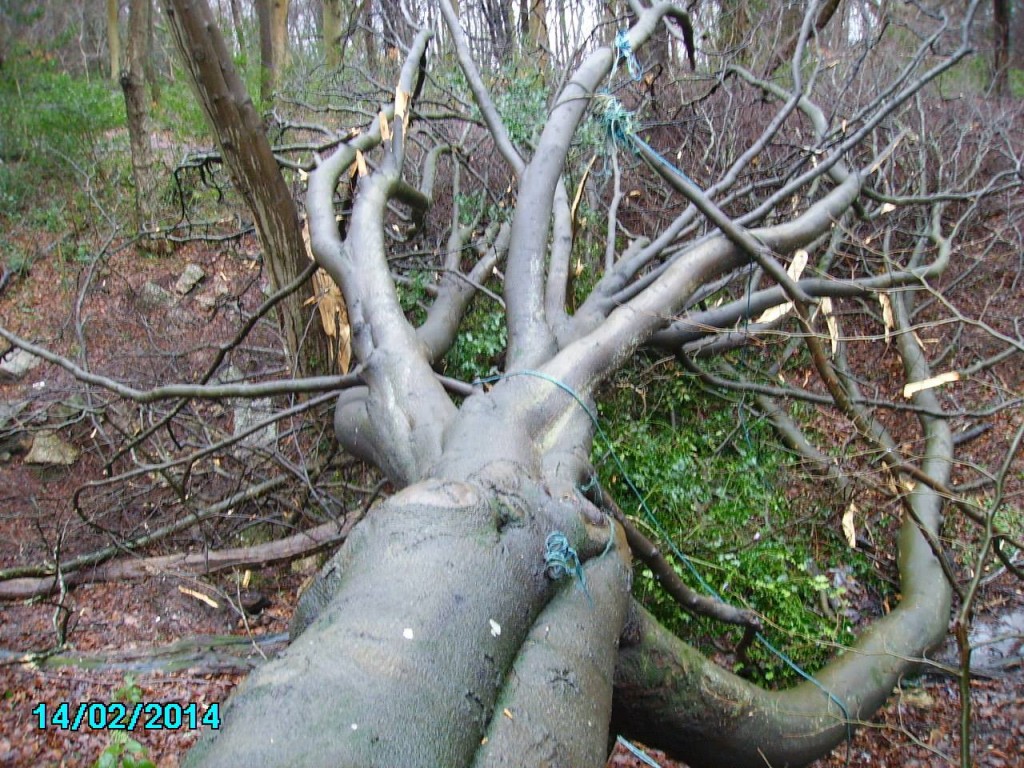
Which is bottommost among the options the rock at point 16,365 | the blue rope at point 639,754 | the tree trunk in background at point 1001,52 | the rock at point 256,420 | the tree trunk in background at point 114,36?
the blue rope at point 639,754

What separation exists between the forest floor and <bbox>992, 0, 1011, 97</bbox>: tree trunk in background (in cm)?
751

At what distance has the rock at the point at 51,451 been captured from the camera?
20.9 feet

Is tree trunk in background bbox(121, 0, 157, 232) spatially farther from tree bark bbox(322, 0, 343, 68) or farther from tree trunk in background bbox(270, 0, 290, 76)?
tree bark bbox(322, 0, 343, 68)

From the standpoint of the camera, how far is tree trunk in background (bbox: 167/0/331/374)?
3525 millimetres

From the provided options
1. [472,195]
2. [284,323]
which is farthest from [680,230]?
[472,195]

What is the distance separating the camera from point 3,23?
39.2 feet

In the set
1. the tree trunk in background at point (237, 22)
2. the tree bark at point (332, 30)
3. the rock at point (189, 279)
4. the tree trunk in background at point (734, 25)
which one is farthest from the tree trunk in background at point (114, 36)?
the tree trunk in background at point (734, 25)

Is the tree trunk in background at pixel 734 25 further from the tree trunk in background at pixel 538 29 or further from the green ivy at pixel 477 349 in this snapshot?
the green ivy at pixel 477 349

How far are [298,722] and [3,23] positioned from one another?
1451 centimetres

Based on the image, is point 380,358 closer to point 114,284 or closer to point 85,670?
point 85,670

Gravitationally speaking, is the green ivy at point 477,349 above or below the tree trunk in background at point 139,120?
below

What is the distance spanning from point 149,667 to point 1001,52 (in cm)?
1312

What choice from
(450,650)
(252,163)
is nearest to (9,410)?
(252,163)

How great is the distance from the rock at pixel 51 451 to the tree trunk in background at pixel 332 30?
7638 millimetres
